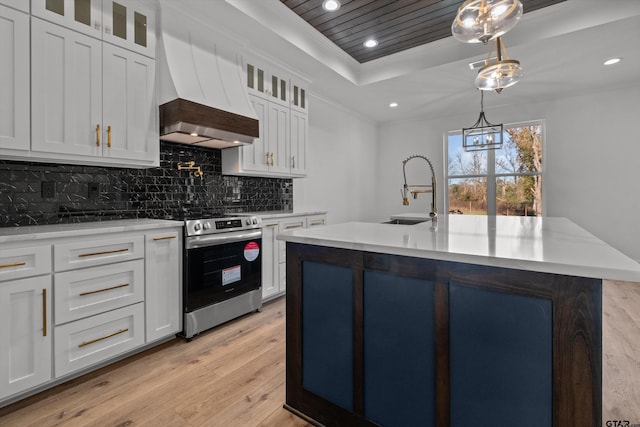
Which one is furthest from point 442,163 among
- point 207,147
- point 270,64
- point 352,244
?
point 352,244

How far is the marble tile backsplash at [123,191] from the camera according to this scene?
215 centimetres

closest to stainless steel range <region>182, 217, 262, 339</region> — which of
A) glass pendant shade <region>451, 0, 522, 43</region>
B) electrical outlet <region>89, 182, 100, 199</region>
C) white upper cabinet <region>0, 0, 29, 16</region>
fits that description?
electrical outlet <region>89, 182, 100, 199</region>

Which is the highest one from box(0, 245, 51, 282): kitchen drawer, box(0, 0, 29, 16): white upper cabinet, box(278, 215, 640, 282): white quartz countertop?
box(0, 0, 29, 16): white upper cabinet

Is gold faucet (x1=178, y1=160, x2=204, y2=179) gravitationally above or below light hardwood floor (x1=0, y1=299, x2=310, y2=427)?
above

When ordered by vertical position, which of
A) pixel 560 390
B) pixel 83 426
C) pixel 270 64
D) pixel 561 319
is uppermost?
pixel 270 64

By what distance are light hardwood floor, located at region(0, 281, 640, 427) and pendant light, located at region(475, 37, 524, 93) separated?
2.04 metres

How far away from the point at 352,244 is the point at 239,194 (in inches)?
105

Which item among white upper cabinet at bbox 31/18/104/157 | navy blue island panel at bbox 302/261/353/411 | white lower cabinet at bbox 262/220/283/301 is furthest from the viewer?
white lower cabinet at bbox 262/220/283/301

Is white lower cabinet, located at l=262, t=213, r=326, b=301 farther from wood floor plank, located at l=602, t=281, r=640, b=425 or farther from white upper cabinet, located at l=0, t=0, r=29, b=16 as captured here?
wood floor plank, located at l=602, t=281, r=640, b=425

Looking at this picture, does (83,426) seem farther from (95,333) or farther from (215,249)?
(215,249)

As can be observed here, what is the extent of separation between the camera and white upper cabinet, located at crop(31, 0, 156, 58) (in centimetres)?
200

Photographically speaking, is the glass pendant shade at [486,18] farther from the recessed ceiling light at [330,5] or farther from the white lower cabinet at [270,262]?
the white lower cabinet at [270,262]

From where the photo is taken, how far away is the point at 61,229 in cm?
190

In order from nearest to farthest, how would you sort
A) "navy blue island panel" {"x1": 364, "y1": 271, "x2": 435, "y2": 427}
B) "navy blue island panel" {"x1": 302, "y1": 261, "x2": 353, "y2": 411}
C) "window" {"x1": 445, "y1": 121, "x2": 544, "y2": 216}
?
"navy blue island panel" {"x1": 364, "y1": 271, "x2": 435, "y2": 427} → "navy blue island panel" {"x1": 302, "y1": 261, "x2": 353, "y2": 411} → "window" {"x1": 445, "y1": 121, "x2": 544, "y2": 216}
